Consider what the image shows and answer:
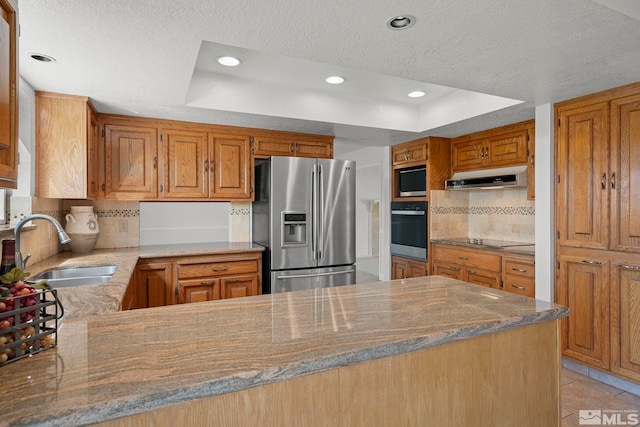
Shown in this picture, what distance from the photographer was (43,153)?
8.80ft

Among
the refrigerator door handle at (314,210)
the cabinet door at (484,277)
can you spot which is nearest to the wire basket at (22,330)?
the refrigerator door handle at (314,210)

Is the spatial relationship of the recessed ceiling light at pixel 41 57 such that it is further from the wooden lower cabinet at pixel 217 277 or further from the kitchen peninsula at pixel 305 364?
the wooden lower cabinet at pixel 217 277

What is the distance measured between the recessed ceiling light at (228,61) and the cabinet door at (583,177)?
8.25 feet

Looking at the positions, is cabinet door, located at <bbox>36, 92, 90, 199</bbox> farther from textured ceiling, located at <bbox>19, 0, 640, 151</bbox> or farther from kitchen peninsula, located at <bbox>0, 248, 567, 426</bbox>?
kitchen peninsula, located at <bbox>0, 248, 567, 426</bbox>

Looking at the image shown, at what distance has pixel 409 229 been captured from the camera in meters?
4.59

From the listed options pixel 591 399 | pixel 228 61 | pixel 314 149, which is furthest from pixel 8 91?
pixel 591 399

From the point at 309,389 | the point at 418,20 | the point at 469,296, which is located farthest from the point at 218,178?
the point at 309,389

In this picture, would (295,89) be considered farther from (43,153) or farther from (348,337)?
(348,337)

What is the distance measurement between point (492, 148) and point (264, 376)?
3722 mm

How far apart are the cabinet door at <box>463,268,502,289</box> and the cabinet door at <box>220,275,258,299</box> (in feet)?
7.07

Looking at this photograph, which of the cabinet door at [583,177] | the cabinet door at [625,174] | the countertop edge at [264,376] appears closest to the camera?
the countertop edge at [264,376]

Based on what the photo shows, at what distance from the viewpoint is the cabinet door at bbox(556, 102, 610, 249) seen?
2588 mm

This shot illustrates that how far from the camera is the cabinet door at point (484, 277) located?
346 cm

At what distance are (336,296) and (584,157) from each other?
2383mm
